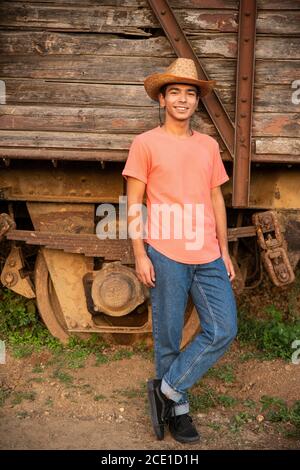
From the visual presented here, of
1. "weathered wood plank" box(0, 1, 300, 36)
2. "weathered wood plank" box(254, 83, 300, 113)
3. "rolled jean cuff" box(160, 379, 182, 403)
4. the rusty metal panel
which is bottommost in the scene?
"rolled jean cuff" box(160, 379, 182, 403)

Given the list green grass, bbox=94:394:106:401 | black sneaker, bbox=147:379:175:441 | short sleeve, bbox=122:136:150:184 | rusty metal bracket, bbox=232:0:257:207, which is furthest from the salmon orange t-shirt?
green grass, bbox=94:394:106:401

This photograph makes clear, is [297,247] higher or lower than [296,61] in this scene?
lower

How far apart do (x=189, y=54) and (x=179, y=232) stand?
1511 millimetres

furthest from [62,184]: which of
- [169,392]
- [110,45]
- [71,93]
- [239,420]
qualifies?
[239,420]

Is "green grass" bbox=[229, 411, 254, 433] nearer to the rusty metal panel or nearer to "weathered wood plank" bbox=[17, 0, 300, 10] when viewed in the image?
the rusty metal panel

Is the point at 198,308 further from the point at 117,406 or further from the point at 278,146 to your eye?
the point at 278,146

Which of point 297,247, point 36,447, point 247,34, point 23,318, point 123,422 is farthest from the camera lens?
point 23,318

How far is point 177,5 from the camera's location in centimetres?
427

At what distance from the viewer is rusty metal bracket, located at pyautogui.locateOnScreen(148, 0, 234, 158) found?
422 cm

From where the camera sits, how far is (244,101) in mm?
4270

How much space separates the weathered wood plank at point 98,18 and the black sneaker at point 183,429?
2.72 m

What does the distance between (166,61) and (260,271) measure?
2115 mm

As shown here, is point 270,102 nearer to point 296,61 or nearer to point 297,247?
point 296,61

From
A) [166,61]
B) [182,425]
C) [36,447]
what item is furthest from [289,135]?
[36,447]
